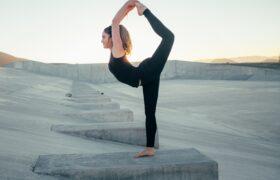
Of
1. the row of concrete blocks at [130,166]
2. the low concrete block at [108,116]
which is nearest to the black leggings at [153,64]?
the row of concrete blocks at [130,166]

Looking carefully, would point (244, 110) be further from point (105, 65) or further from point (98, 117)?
point (105, 65)

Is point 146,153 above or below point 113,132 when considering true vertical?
above

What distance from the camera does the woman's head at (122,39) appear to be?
10.8ft

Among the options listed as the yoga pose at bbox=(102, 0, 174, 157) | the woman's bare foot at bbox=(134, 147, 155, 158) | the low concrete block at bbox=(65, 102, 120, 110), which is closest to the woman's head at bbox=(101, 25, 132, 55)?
the yoga pose at bbox=(102, 0, 174, 157)

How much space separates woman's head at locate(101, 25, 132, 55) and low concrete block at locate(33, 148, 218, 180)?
3.31 feet

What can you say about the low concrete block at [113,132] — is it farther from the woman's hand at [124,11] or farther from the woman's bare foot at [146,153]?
the woman's hand at [124,11]

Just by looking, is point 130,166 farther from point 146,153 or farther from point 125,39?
point 125,39

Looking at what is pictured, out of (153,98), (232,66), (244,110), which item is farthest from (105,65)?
(153,98)

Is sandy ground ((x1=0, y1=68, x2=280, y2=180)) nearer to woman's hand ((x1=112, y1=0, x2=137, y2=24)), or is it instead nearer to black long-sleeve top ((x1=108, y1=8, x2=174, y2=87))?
black long-sleeve top ((x1=108, y1=8, x2=174, y2=87))

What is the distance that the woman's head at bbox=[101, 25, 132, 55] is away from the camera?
10.8 feet

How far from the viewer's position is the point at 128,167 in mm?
3121

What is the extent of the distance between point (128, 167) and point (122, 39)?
3.70 ft

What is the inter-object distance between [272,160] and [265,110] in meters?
6.42

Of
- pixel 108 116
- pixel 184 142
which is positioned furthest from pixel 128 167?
pixel 108 116
